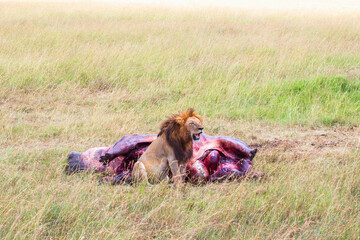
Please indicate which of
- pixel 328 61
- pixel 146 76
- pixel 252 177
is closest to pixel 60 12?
pixel 146 76

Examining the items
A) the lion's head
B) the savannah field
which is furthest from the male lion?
the savannah field

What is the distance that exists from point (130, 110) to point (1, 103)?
6.34 feet

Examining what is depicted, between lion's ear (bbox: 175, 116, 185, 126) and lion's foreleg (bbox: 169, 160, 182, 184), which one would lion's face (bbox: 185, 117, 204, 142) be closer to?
lion's ear (bbox: 175, 116, 185, 126)

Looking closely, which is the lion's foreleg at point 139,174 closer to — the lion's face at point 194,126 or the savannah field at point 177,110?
the savannah field at point 177,110

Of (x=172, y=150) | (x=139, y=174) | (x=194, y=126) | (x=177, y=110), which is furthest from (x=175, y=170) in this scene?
(x=177, y=110)

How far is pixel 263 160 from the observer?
14.5 ft

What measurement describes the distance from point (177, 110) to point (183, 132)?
2475mm

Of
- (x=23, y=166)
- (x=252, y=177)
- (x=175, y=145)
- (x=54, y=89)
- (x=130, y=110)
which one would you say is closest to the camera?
(x=175, y=145)

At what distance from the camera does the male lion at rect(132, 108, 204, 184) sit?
357 cm

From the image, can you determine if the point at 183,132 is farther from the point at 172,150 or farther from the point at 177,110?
the point at 177,110

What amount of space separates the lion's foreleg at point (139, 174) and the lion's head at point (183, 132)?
0.97ft

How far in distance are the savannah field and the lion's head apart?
0.31 metres

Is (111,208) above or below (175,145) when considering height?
below

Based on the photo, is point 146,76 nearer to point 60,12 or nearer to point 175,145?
point 175,145
